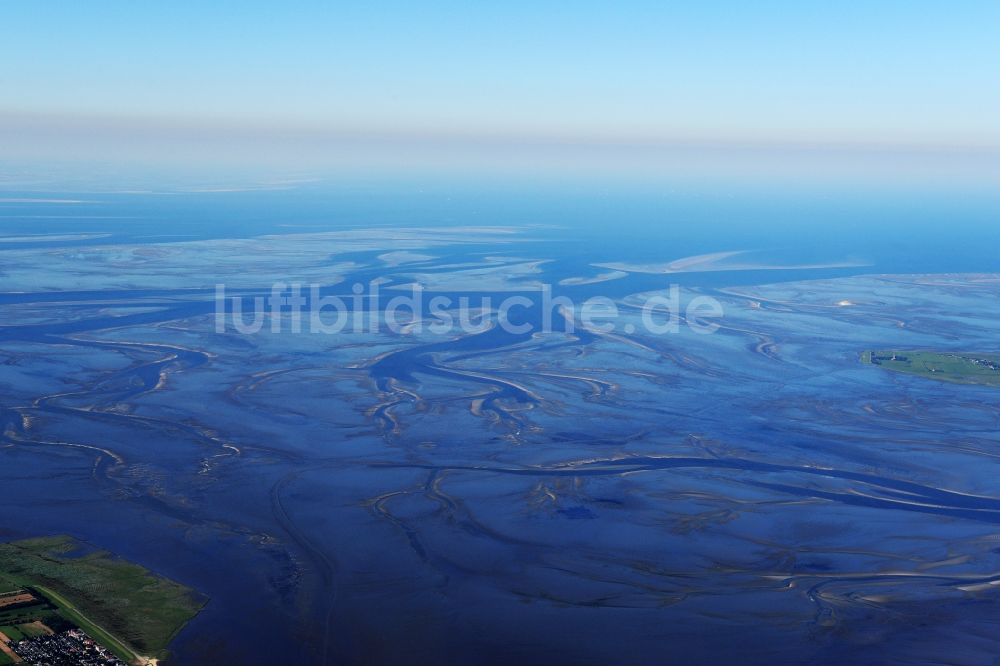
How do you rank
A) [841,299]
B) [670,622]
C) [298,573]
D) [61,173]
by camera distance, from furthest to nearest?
[61,173] → [841,299] → [298,573] → [670,622]

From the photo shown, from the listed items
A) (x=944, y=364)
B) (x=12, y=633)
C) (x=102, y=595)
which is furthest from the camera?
(x=944, y=364)

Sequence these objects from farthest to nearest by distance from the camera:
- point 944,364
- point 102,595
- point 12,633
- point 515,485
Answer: point 944,364
point 515,485
point 102,595
point 12,633

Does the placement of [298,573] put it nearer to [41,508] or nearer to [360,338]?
[41,508]

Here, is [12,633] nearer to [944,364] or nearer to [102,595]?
[102,595]

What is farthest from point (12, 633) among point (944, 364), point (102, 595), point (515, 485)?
point (944, 364)

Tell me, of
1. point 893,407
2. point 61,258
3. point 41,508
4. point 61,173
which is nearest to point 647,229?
point 61,258

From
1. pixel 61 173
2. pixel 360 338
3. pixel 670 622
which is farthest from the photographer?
pixel 61 173
